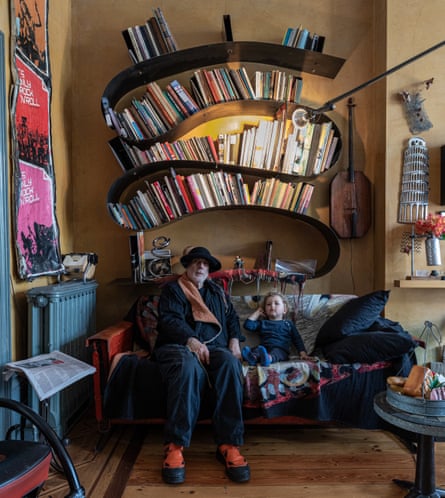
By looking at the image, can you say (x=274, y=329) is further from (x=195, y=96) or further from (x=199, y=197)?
(x=195, y=96)

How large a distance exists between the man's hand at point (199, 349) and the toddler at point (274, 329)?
29 centimetres

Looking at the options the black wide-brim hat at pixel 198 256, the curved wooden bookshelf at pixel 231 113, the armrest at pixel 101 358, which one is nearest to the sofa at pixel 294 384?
the armrest at pixel 101 358

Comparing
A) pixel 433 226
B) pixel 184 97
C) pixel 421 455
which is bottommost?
pixel 421 455

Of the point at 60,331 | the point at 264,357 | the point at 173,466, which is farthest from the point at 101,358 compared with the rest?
the point at 264,357

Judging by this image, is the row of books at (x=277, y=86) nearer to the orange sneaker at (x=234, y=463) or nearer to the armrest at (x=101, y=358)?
the armrest at (x=101, y=358)

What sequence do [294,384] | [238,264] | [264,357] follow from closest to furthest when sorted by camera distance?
1. [294,384]
2. [264,357]
3. [238,264]

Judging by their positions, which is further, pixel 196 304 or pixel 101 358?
pixel 196 304

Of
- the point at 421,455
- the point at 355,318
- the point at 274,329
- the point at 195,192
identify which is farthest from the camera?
the point at 195,192

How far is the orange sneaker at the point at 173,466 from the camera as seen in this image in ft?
6.06

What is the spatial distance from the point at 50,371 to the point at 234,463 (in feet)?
3.12

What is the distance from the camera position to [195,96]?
9.41 feet

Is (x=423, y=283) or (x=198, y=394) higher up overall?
(x=423, y=283)

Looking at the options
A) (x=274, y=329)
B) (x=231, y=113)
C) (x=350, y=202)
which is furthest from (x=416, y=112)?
(x=274, y=329)

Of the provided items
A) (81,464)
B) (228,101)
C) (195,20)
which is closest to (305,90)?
(228,101)
